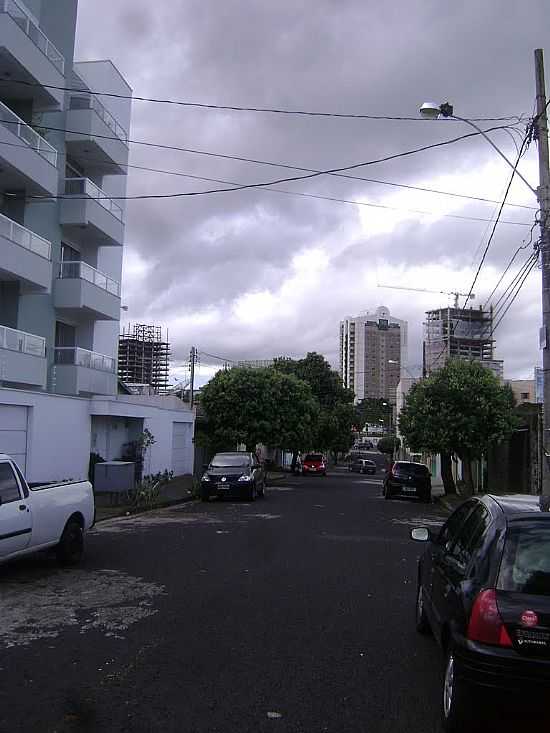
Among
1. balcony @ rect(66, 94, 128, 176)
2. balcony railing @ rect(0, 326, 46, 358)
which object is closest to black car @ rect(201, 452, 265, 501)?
balcony railing @ rect(0, 326, 46, 358)

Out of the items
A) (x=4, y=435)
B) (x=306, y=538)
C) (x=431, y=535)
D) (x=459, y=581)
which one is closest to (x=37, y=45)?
(x=4, y=435)

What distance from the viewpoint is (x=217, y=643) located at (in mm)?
6371

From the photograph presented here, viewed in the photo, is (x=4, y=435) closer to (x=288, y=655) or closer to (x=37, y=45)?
(x=37, y=45)

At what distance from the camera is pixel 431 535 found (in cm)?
682

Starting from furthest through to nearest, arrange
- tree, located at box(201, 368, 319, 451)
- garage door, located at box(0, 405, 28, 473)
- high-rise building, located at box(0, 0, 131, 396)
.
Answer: tree, located at box(201, 368, 319, 451) → high-rise building, located at box(0, 0, 131, 396) → garage door, located at box(0, 405, 28, 473)

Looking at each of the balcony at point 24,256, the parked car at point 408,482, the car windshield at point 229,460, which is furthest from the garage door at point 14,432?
the parked car at point 408,482

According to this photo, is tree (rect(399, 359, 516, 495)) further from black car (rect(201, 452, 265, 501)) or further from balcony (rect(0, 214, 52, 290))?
balcony (rect(0, 214, 52, 290))

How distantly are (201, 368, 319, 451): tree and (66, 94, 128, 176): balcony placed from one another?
11647 mm

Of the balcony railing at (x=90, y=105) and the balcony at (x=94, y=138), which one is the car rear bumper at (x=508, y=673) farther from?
the balcony railing at (x=90, y=105)

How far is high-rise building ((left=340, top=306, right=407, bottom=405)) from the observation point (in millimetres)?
108938

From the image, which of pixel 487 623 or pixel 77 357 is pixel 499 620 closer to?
pixel 487 623

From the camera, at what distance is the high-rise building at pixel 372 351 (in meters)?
109

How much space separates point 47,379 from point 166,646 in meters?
17.7

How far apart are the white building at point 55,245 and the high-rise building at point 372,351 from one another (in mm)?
81364
